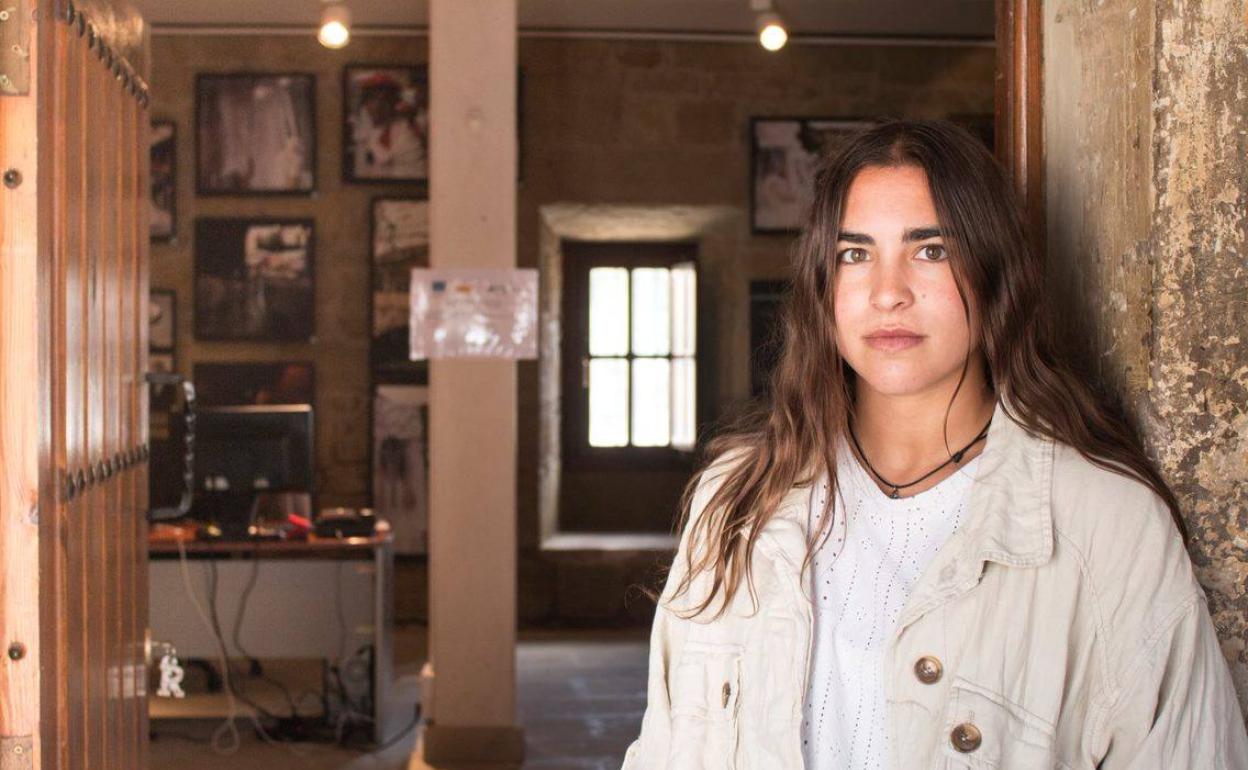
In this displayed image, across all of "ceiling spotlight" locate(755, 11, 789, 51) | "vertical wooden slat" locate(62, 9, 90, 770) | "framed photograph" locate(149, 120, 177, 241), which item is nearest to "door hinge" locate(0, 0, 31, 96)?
"vertical wooden slat" locate(62, 9, 90, 770)

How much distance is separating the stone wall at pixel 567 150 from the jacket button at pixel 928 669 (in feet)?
18.8

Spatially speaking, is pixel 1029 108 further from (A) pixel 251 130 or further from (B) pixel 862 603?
(A) pixel 251 130

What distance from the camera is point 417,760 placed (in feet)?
16.1

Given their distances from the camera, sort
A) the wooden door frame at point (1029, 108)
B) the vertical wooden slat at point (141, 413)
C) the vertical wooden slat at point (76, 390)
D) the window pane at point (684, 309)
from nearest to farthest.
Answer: the wooden door frame at point (1029, 108) → the vertical wooden slat at point (76, 390) → the vertical wooden slat at point (141, 413) → the window pane at point (684, 309)

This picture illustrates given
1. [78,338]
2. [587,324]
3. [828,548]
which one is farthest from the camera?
[587,324]

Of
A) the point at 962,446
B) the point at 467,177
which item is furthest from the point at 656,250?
the point at 962,446

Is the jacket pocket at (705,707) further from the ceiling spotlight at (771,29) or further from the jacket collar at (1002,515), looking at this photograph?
the ceiling spotlight at (771,29)

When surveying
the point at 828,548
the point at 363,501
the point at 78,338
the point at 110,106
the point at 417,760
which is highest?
the point at 110,106

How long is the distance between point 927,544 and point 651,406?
6.18 metres

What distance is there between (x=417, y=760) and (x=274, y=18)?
409 cm

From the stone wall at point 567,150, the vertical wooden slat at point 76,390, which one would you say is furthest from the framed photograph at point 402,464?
the vertical wooden slat at point 76,390

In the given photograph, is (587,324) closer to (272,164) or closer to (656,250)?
(656,250)

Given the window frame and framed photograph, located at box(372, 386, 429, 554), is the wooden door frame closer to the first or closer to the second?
framed photograph, located at box(372, 386, 429, 554)

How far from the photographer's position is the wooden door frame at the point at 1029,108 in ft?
6.25
